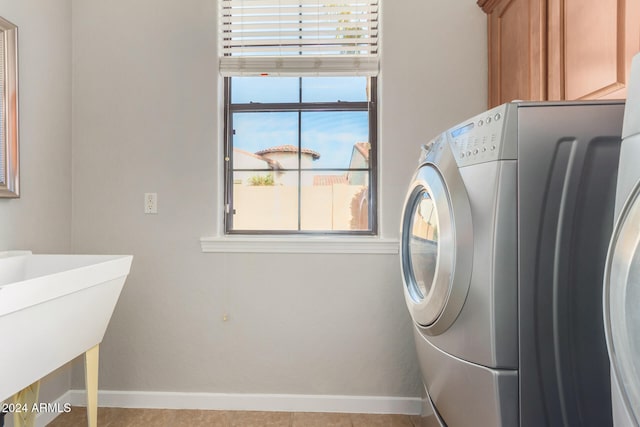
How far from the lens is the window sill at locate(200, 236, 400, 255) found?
1832 millimetres

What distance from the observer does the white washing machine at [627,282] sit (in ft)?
1.75

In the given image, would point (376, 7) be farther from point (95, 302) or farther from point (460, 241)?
point (95, 302)

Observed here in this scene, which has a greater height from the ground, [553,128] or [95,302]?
[553,128]

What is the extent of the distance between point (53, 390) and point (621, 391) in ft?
7.61

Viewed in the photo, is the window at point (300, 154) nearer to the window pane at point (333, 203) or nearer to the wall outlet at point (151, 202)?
the window pane at point (333, 203)

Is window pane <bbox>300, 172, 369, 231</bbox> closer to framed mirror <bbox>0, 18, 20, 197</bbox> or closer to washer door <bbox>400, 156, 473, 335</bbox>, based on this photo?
washer door <bbox>400, 156, 473, 335</bbox>

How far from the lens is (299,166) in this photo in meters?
1.99

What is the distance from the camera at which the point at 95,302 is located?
50.9 inches

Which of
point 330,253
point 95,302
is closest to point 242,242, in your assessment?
point 330,253

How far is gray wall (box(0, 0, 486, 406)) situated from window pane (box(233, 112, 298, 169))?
17 cm

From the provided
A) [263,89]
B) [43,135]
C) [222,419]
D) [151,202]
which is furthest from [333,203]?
[43,135]

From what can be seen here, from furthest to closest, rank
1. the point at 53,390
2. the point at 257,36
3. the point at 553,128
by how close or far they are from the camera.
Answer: the point at 257,36 < the point at 53,390 < the point at 553,128

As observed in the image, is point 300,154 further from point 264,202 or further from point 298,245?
point 298,245

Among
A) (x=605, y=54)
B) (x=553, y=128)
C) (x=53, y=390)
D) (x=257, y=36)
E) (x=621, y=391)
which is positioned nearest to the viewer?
(x=621, y=391)
